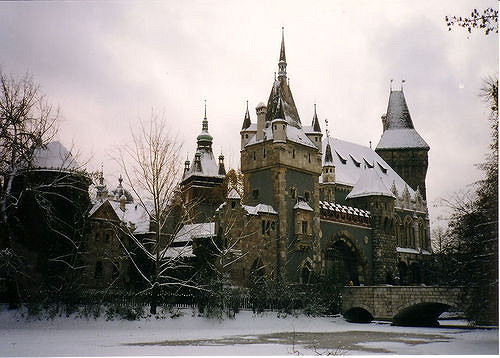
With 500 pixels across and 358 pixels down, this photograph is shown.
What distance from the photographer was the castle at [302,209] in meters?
25.0

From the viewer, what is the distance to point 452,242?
54.2 feet

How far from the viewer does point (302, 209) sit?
90.2 ft

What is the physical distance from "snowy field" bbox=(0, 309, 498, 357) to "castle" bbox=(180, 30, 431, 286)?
3069 millimetres

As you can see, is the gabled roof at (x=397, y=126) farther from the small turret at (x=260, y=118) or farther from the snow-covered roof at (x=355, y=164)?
the small turret at (x=260, y=118)

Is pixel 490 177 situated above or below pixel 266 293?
above

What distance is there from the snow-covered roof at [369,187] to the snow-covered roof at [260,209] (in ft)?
31.4

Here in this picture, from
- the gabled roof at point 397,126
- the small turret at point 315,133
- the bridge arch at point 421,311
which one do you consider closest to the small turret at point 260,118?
the small turret at point 315,133

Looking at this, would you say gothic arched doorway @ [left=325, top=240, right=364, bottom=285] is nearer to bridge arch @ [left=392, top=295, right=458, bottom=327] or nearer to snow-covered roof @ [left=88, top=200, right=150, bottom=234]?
bridge arch @ [left=392, top=295, right=458, bottom=327]

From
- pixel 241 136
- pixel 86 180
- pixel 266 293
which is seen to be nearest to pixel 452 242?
pixel 266 293

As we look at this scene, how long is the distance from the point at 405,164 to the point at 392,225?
12590mm

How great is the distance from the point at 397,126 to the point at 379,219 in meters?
15.7

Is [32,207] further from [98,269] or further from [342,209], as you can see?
[342,209]

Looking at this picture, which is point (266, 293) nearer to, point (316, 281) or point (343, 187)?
point (316, 281)

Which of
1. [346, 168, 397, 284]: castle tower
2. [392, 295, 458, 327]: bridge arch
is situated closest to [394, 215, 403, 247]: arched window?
[346, 168, 397, 284]: castle tower
